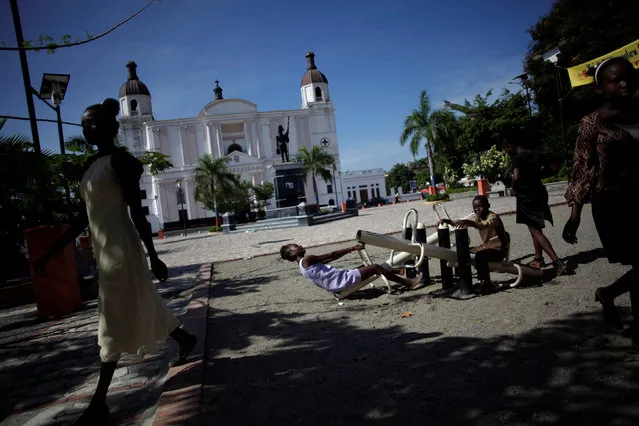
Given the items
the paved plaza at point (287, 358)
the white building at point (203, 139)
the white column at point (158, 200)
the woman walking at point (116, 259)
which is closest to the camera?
the paved plaza at point (287, 358)

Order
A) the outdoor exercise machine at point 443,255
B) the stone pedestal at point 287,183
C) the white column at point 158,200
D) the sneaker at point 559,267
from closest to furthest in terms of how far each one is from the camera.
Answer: the outdoor exercise machine at point 443,255 → the sneaker at point 559,267 → the stone pedestal at point 287,183 → the white column at point 158,200

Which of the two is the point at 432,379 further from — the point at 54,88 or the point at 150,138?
the point at 150,138

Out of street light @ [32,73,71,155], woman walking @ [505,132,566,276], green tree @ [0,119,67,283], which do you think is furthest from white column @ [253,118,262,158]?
woman walking @ [505,132,566,276]

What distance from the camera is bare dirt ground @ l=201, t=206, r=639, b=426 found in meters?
1.95

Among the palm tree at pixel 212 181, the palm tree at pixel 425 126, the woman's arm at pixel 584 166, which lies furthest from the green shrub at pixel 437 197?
the woman's arm at pixel 584 166

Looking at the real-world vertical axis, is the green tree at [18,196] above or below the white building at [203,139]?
below

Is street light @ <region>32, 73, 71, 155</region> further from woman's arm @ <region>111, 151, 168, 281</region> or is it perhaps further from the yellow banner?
the yellow banner

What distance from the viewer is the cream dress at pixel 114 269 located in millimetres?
2252

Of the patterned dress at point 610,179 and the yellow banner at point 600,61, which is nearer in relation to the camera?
the patterned dress at point 610,179

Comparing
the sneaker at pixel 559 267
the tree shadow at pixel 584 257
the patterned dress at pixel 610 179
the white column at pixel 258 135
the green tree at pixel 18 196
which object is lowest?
the tree shadow at pixel 584 257

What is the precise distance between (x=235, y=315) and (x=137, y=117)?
184 feet

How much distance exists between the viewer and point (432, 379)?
231 cm

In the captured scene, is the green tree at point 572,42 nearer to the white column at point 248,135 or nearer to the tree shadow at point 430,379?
the tree shadow at point 430,379

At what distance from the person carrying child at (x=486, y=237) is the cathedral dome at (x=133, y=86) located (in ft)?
192
